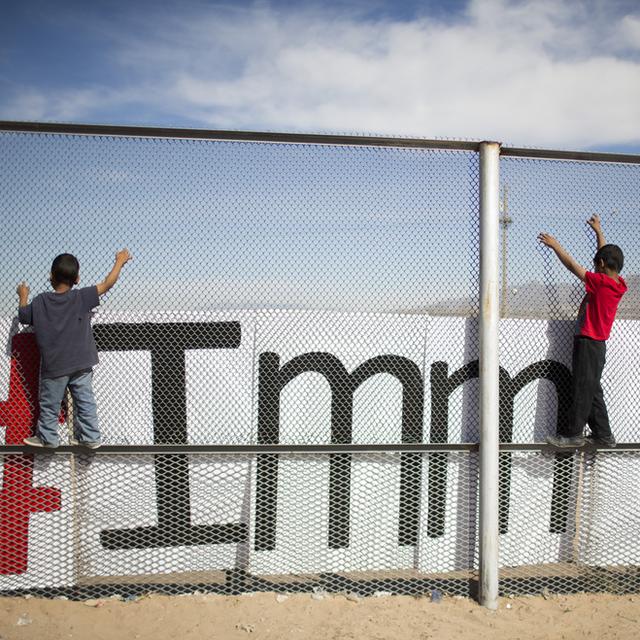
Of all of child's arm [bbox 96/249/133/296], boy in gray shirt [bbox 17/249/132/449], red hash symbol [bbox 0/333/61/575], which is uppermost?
child's arm [bbox 96/249/133/296]

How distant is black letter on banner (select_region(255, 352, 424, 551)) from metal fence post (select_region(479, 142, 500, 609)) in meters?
0.43

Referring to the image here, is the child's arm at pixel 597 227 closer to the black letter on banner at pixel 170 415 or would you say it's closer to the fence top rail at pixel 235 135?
the fence top rail at pixel 235 135

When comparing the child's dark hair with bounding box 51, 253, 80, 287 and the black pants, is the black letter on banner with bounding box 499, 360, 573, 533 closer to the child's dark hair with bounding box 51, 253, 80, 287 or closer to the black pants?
the black pants

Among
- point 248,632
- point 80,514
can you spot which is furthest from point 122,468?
point 248,632

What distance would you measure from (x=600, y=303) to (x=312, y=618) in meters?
2.53

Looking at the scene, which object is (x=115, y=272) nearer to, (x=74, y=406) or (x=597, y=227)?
(x=74, y=406)

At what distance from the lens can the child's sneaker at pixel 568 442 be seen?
3.22 meters

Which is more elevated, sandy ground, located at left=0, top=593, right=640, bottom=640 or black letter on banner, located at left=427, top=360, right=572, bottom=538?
black letter on banner, located at left=427, top=360, right=572, bottom=538

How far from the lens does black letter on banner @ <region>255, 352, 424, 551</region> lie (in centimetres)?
324

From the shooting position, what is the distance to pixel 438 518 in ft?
10.9

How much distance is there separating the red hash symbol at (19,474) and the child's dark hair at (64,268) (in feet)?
1.54

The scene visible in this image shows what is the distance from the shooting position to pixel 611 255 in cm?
320

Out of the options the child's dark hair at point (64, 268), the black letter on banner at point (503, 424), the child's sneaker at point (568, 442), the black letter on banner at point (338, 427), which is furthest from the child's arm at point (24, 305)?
the child's sneaker at point (568, 442)

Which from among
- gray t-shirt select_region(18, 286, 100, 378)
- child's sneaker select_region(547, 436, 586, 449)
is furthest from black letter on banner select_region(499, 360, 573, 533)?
gray t-shirt select_region(18, 286, 100, 378)
